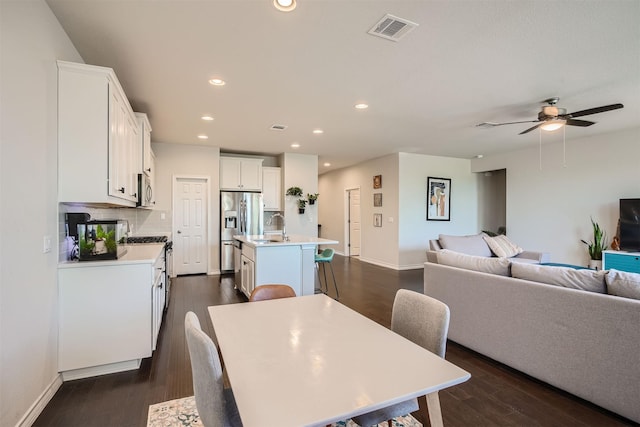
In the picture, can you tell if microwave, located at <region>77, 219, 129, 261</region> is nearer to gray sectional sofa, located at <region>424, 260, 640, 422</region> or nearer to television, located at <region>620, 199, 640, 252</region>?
gray sectional sofa, located at <region>424, 260, 640, 422</region>

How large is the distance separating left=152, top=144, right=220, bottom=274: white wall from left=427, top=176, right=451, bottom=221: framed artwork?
15.6ft

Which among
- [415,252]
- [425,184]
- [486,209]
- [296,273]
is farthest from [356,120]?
[486,209]

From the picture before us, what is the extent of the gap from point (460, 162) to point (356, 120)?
14.2 ft

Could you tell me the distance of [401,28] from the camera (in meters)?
2.22

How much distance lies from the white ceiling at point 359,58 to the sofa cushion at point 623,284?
1.78 m

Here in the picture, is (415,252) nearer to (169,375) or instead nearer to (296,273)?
(296,273)

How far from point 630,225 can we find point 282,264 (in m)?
5.51

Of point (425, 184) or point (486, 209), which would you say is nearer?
point (425, 184)

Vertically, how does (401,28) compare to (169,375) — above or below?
above

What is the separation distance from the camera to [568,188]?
5797 mm

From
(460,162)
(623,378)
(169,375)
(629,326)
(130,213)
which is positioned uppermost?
(460,162)

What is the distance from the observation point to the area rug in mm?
1812

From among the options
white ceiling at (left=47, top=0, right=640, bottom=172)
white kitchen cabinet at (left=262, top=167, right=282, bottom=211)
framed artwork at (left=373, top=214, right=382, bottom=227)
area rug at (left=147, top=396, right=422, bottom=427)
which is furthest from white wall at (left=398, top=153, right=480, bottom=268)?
area rug at (left=147, top=396, right=422, bottom=427)

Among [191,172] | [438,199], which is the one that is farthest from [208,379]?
[438,199]
